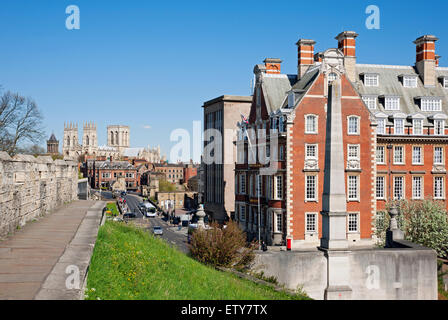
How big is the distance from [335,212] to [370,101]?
27.2 meters

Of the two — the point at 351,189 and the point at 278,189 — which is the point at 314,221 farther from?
the point at 351,189

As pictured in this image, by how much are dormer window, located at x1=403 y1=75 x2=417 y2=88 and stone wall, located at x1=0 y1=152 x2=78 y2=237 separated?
36.1 m

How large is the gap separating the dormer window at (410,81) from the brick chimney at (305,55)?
398 inches

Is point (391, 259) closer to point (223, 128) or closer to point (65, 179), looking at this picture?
point (65, 179)

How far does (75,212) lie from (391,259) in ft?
58.3

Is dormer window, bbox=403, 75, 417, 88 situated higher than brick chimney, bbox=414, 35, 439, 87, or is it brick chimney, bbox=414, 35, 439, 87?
brick chimney, bbox=414, 35, 439, 87

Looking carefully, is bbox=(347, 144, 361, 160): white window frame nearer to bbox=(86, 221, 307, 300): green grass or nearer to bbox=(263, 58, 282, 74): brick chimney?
bbox=(263, 58, 282, 74): brick chimney

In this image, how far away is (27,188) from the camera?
2170cm

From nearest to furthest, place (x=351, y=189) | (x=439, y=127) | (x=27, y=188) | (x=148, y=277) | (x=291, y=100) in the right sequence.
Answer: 1. (x=148, y=277)
2. (x=27, y=188)
3. (x=351, y=189)
4. (x=291, y=100)
5. (x=439, y=127)

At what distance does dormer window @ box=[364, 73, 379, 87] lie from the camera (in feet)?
167

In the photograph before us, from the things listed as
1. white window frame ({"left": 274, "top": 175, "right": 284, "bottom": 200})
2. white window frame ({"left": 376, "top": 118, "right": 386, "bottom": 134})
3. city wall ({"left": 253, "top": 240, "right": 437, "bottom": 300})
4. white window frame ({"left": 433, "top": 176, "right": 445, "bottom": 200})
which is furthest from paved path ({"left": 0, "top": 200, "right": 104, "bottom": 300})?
white window frame ({"left": 433, "top": 176, "right": 445, "bottom": 200})

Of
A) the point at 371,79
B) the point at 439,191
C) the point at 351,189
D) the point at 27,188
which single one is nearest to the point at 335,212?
the point at 27,188
